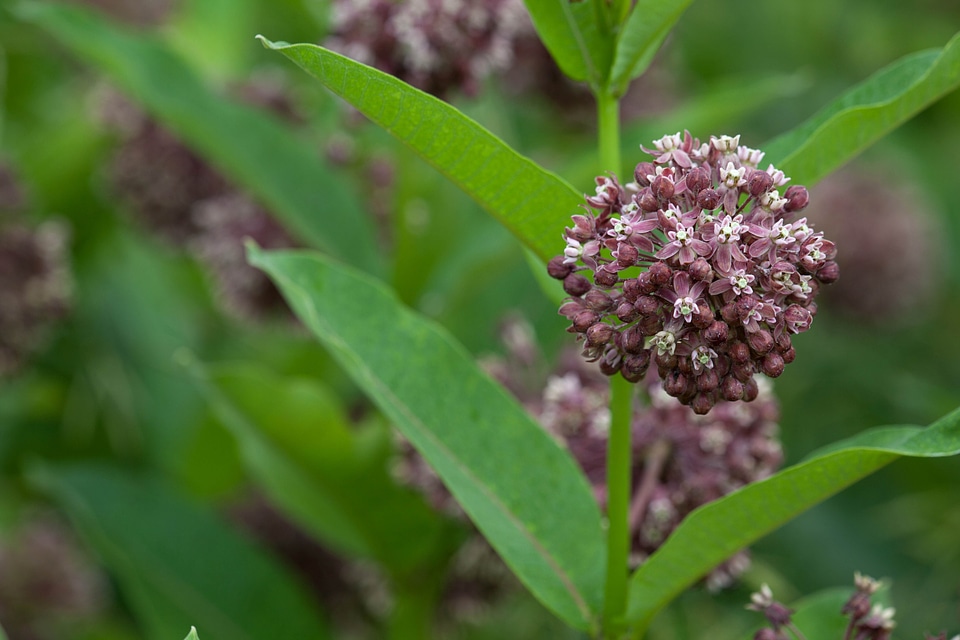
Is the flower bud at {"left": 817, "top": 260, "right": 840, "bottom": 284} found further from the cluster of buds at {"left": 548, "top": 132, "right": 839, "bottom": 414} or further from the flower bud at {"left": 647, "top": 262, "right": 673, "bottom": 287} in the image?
the flower bud at {"left": 647, "top": 262, "right": 673, "bottom": 287}

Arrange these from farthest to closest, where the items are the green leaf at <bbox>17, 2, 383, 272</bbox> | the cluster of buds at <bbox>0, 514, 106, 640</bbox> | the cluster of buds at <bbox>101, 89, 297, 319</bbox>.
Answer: the cluster of buds at <bbox>0, 514, 106, 640</bbox> → the cluster of buds at <bbox>101, 89, 297, 319</bbox> → the green leaf at <bbox>17, 2, 383, 272</bbox>

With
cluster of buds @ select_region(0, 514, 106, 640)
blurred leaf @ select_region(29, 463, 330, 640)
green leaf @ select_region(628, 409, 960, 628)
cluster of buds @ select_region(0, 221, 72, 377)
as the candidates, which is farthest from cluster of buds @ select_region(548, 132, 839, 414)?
cluster of buds @ select_region(0, 514, 106, 640)

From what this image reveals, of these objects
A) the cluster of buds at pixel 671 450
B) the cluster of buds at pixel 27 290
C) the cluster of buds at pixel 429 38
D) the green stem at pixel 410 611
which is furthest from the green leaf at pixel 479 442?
the cluster of buds at pixel 27 290

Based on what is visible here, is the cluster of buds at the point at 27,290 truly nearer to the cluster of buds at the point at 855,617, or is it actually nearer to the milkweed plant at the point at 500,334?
the milkweed plant at the point at 500,334

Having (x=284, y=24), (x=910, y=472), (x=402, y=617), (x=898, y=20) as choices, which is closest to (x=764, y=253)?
(x=402, y=617)

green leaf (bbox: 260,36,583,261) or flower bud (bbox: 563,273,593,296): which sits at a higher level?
green leaf (bbox: 260,36,583,261)

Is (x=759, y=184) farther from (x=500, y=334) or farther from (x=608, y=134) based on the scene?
(x=500, y=334)

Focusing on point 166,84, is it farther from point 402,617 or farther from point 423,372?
point 402,617

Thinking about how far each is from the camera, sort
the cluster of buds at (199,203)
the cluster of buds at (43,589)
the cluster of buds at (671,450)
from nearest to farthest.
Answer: the cluster of buds at (671,450) → the cluster of buds at (199,203) → the cluster of buds at (43,589)
